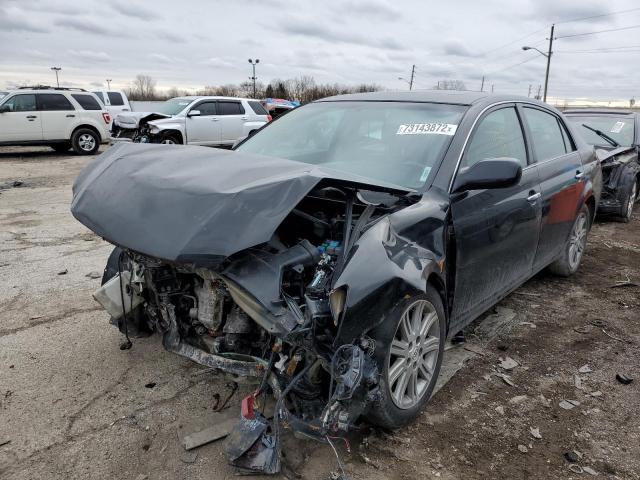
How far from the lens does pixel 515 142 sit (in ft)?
12.4

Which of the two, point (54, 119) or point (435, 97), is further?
point (54, 119)

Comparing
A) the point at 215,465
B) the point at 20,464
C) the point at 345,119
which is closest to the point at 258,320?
the point at 215,465

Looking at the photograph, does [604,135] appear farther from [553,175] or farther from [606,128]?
[553,175]

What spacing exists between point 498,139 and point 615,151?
529 cm

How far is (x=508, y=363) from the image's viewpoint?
3.44 meters

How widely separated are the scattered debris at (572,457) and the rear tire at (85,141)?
15962 mm

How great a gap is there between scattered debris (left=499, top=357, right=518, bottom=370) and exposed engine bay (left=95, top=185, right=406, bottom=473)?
1415 millimetres

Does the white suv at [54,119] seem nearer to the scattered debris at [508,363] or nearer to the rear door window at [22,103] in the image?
the rear door window at [22,103]

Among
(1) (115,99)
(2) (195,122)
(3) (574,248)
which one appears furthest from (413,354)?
(1) (115,99)

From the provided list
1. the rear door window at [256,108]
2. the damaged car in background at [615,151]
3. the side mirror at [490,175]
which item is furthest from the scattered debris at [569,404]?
the rear door window at [256,108]

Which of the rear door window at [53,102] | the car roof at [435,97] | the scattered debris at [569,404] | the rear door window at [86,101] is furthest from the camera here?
the rear door window at [86,101]

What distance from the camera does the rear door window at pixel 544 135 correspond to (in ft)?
13.3

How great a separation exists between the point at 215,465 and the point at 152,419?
21.2 inches

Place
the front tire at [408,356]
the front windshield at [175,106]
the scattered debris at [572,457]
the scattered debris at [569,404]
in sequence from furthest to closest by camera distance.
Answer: the front windshield at [175,106], the scattered debris at [569,404], the scattered debris at [572,457], the front tire at [408,356]
